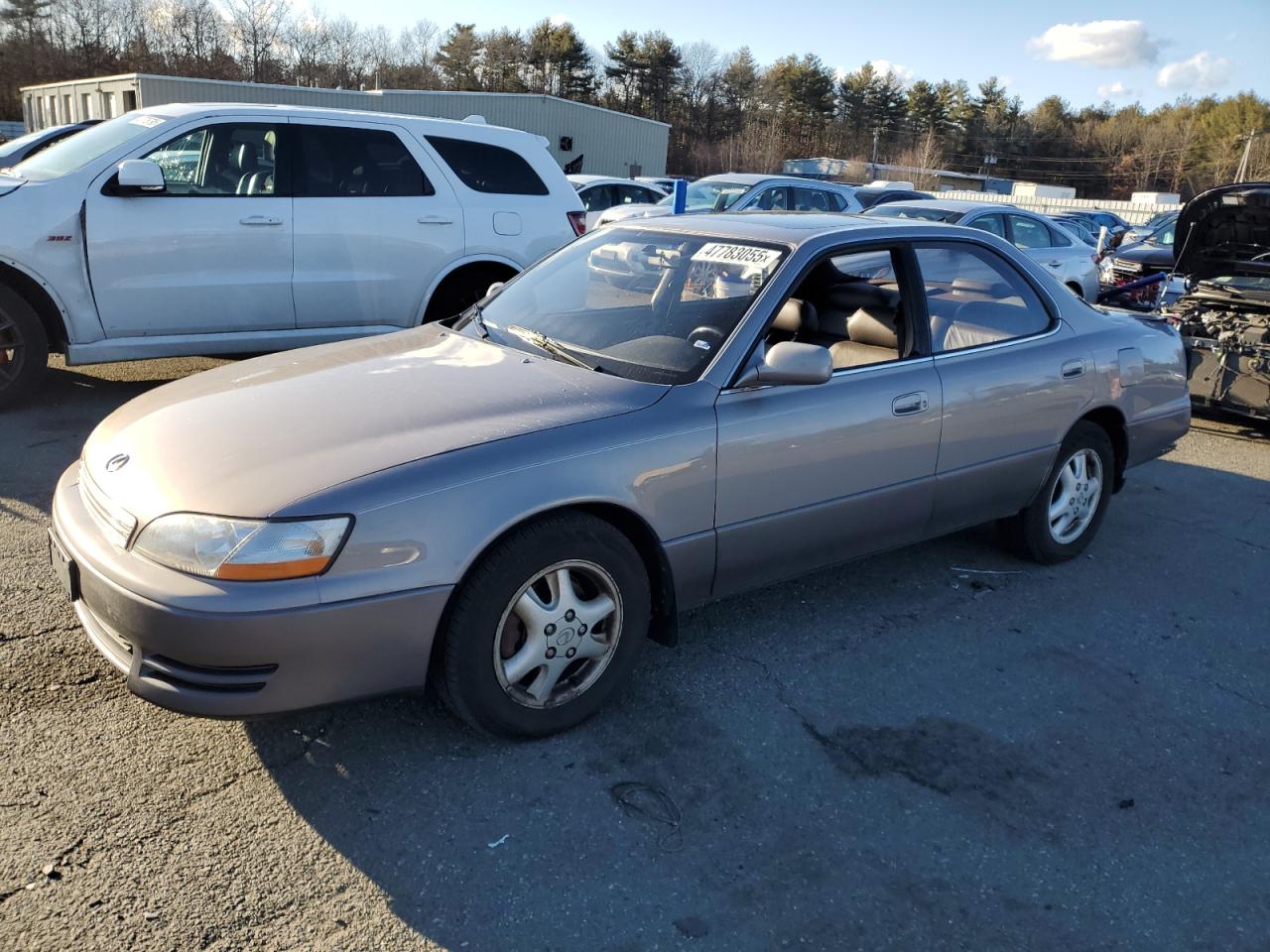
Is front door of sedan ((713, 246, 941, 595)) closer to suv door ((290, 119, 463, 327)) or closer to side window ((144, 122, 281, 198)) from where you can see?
suv door ((290, 119, 463, 327))

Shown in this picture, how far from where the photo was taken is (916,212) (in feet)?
40.5

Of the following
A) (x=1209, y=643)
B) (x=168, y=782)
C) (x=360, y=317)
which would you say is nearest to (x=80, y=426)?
(x=360, y=317)

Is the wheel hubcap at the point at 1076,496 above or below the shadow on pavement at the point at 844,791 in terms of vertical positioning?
above

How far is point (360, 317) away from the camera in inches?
273

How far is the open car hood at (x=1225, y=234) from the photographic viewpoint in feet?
24.9

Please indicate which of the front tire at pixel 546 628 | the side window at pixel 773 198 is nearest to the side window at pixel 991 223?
the side window at pixel 773 198

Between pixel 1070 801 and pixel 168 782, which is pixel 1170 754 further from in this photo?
pixel 168 782

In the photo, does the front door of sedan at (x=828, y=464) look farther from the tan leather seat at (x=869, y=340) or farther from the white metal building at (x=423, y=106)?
the white metal building at (x=423, y=106)

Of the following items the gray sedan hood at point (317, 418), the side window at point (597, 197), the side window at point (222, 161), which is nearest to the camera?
the gray sedan hood at point (317, 418)

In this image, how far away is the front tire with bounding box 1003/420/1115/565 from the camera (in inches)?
182

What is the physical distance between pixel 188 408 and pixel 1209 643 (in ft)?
13.4

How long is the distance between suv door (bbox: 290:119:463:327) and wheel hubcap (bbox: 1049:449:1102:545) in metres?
4.48

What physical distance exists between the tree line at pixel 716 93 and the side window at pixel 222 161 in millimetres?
59610

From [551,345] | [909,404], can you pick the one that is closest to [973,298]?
[909,404]
